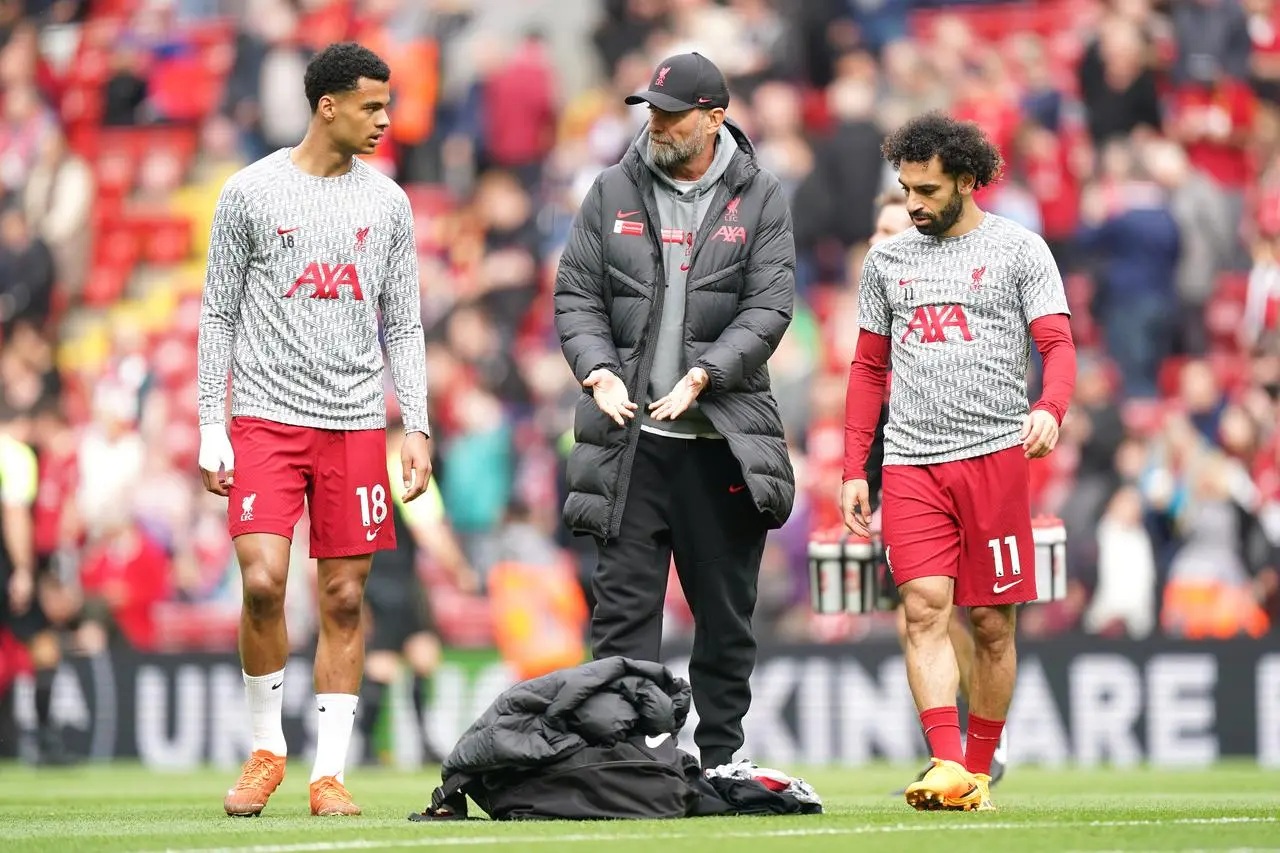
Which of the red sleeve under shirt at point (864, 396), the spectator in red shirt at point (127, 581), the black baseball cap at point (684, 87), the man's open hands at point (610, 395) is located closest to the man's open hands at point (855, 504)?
the red sleeve under shirt at point (864, 396)

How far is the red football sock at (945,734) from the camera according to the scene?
787 cm

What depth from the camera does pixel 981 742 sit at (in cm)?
830

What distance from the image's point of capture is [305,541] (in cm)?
1595

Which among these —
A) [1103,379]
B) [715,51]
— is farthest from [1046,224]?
[715,51]

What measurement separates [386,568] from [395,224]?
639 centimetres

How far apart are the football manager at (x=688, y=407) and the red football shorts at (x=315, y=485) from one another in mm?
723

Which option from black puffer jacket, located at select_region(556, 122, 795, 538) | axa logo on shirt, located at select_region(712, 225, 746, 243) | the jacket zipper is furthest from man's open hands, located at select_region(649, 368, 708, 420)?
axa logo on shirt, located at select_region(712, 225, 746, 243)

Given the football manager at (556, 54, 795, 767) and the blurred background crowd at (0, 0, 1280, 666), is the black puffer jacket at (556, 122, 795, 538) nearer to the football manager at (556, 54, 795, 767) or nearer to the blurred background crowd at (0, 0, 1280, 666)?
the football manager at (556, 54, 795, 767)

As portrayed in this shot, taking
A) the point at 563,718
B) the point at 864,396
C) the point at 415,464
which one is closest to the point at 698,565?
the point at 864,396

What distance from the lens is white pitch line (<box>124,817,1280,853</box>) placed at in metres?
6.51

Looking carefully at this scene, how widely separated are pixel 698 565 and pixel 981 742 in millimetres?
1225

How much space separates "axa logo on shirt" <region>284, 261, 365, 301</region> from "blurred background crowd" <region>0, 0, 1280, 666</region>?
21.3ft

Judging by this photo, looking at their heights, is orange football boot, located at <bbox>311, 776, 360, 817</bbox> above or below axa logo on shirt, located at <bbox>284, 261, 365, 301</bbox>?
below

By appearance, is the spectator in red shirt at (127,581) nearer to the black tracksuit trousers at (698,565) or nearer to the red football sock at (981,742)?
the black tracksuit trousers at (698,565)
